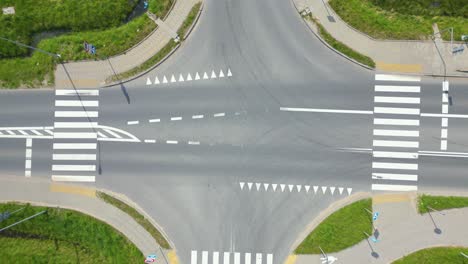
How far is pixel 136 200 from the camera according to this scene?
2373 centimetres

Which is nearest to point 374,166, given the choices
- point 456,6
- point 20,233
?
point 456,6

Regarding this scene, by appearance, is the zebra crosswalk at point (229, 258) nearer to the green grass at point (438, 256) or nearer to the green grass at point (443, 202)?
the green grass at point (438, 256)

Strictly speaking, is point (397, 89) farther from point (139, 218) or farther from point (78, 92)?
point (78, 92)

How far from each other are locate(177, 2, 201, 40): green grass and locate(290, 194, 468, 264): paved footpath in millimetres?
14539

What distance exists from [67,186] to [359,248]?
56.4 ft

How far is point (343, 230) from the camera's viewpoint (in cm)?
2270

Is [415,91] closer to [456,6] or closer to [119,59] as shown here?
[456,6]

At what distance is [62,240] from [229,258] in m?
9.99

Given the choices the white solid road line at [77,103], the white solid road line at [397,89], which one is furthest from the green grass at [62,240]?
the white solid road line at [397,89]

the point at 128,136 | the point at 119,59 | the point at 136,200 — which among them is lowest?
the point at 136,200

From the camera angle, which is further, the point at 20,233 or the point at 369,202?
the point at 20,233

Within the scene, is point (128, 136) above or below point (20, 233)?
above

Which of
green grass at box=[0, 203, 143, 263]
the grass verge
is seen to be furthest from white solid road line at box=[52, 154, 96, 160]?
the grass verge

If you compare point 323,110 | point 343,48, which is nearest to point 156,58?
point 323,110
